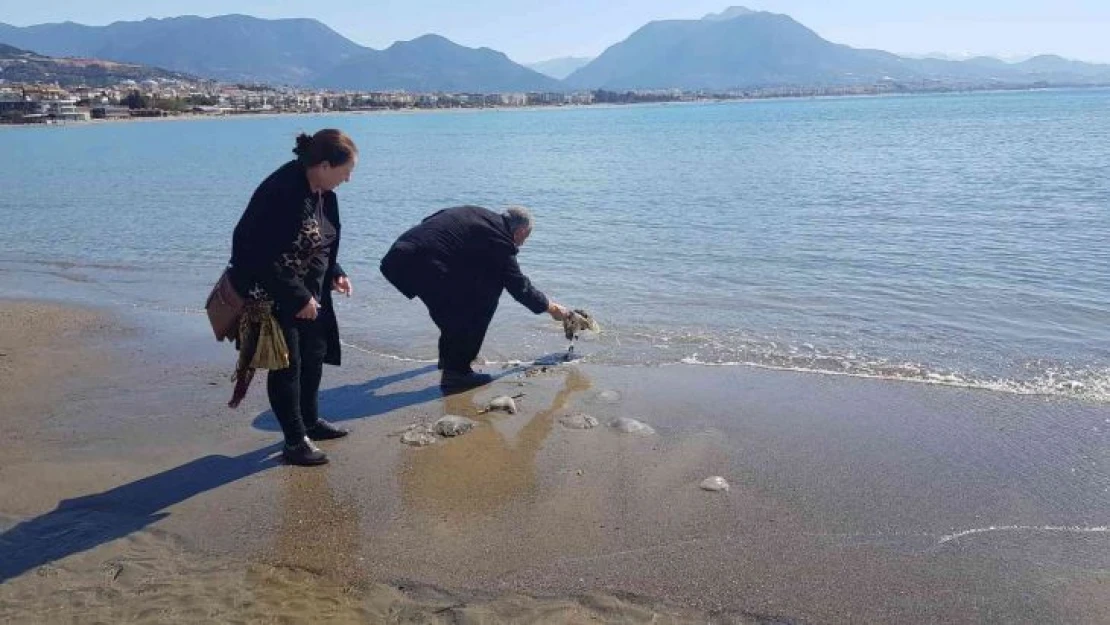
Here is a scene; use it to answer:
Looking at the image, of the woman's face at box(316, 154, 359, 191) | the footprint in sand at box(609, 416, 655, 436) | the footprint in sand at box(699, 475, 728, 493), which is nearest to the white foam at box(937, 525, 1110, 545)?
the footprint in sand at box(699, 475, 728, 493)

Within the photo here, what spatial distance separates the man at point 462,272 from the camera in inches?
287

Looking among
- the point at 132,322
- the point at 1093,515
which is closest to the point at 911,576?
the point at 1093,515

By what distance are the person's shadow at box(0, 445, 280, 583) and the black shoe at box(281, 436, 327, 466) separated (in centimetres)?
14

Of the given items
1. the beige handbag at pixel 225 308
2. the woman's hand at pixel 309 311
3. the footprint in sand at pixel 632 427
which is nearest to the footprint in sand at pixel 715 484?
the footprint in sand at pixel 632 427

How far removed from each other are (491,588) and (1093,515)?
3218 mm

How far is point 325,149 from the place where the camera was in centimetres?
516

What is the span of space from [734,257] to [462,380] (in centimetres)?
778

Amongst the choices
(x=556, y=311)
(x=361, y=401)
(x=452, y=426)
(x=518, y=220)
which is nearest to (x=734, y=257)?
(x=556, y=311)

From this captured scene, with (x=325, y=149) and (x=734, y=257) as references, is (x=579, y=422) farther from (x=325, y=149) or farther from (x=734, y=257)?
(x=734, y=257)

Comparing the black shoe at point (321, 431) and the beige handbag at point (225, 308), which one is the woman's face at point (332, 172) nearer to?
the beige handbag at point (225, 308)

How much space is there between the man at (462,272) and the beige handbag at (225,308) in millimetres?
2036

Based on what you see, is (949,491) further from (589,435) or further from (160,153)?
(160,153)

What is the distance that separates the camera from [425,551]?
4.54 metres

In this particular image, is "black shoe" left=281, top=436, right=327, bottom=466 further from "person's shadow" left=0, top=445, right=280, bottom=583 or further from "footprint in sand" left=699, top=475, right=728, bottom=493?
"footprint in sand" left=699, top=475, right=728, bottom=493
